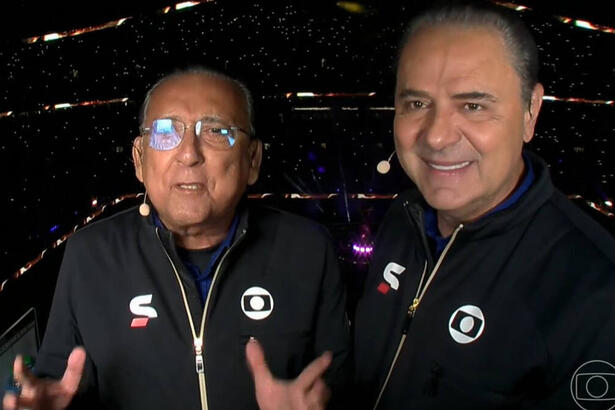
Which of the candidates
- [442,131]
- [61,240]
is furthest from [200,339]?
[442,131]

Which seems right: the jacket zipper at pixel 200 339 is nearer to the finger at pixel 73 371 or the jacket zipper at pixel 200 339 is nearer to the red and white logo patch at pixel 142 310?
the red and white logo patch at pixel 142 310

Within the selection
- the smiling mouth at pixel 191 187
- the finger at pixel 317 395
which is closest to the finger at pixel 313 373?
the finger at pixel 317 395

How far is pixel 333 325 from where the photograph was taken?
1.83 meters

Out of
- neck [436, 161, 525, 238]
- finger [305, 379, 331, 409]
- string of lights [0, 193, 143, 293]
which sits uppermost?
neck [436, 161, 525, 238]

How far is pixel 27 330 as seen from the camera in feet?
5.77

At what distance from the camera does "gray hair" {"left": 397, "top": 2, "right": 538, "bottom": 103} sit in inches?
54.9

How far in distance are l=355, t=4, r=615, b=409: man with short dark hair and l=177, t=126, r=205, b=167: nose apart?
2.26 feet

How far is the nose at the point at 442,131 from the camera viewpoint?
1.41 metres

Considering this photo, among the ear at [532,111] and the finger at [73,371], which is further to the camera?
the ear at [532,111]

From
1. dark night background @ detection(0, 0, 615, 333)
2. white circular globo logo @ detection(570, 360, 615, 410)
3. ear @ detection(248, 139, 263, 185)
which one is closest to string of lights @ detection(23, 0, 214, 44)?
dark night background @ detection(0, 0, 615, 333)

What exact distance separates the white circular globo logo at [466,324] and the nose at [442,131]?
20.1 inches

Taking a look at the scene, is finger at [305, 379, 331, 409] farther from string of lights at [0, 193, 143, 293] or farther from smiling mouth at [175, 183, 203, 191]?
string of lights at [0, 193, 143, 293]

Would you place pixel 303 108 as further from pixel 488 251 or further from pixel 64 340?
pixel 64 340

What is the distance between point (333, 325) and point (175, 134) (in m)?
0.95
